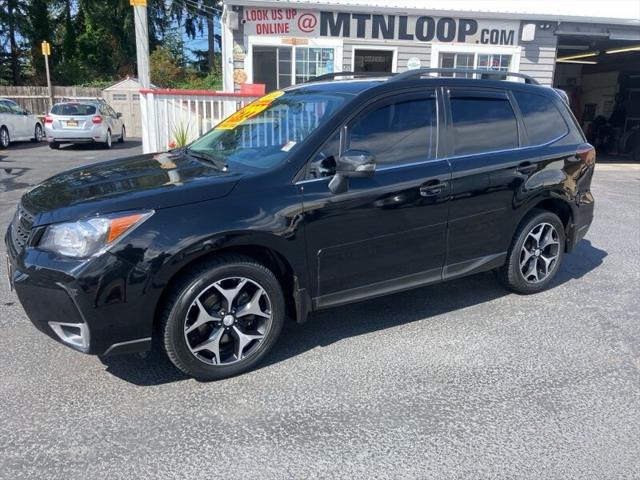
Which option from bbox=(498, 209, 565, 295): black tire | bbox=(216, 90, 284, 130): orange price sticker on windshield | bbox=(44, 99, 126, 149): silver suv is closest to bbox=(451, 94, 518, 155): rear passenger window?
bbox=(498, 209, 565, 295): black tire

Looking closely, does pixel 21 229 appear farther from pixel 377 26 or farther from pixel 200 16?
pixel 200 16

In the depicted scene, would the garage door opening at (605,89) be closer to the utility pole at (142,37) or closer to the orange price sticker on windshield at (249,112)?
the utility pole at (142,37)

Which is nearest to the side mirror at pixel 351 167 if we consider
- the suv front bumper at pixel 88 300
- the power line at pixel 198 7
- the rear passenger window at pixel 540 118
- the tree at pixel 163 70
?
the suv front bumper at pixel 88 300

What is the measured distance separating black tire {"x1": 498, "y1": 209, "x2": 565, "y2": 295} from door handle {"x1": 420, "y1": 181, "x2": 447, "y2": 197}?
3.50ft

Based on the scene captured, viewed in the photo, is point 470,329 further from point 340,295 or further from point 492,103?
point 492,103

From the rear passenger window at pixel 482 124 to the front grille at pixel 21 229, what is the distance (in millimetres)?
2963

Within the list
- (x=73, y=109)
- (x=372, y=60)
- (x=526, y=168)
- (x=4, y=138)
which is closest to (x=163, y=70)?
(x=73, y=109)

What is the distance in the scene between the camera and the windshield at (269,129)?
360cm

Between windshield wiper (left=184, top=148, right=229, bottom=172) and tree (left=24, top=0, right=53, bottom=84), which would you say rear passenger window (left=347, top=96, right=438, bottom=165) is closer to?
windshield wiper (left=184, top=148, right=229, bottom=172)

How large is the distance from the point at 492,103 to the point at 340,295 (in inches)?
82.5

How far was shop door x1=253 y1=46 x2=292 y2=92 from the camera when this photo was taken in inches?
471

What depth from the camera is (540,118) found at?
4.69m

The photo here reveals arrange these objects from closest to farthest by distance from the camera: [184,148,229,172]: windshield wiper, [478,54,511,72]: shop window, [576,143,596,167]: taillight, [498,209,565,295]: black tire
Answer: [184,148,229,172]: windshield wiper → [498,209,565,295]: black tire → [576,143,596,167]: taillight → [478,54,511,72]: shop window

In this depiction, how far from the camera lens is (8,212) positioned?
7348 mm
